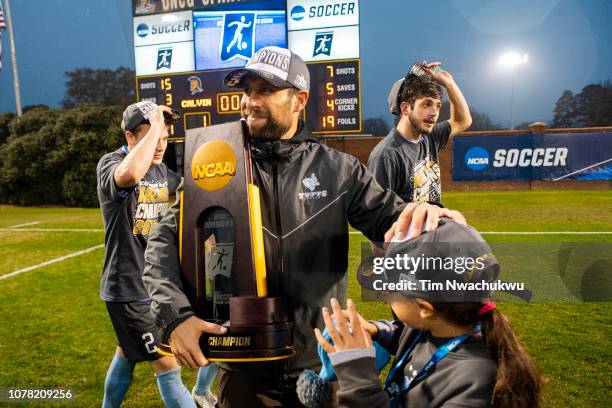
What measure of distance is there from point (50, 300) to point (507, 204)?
1201cm

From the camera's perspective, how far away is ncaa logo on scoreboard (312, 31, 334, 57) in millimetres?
10969

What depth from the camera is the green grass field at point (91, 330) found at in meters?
3.65

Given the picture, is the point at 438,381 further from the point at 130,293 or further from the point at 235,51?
the point at 235,51

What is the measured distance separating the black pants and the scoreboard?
971 centimetres

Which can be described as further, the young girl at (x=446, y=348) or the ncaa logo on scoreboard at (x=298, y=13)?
the ncaa logo on scoreboard at (x=298, y=13)

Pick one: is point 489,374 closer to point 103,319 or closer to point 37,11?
point 103,319

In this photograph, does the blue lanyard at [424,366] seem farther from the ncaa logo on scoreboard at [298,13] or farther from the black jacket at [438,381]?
the ncaa logo on scoreboard at [298,13]

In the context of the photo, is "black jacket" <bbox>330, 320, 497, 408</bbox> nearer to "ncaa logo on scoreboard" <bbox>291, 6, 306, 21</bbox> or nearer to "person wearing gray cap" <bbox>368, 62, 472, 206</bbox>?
"person wearing gray cap" <bbox>368, 62, 472, 206</bbox>

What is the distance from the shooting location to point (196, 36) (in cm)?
1147

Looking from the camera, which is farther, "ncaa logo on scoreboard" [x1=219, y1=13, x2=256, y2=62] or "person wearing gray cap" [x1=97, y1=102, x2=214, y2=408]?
"ncaa logo on scoreboard" [x1=219, y1=13, x2=256, y2=62]

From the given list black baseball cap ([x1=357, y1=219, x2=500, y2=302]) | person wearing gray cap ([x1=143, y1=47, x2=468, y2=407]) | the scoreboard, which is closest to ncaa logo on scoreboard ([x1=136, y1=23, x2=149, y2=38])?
the scoreboard

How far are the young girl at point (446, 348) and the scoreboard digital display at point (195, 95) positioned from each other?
10196 millimetres

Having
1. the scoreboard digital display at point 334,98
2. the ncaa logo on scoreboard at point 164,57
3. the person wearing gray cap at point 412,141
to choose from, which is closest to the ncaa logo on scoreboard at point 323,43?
the scoreboard digital display at point 334,98

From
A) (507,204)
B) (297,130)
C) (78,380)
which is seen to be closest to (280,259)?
(297,130)
